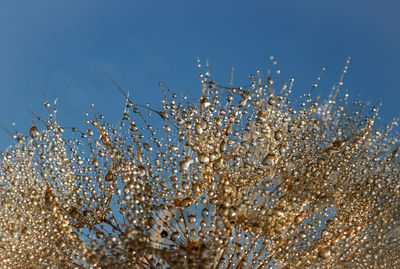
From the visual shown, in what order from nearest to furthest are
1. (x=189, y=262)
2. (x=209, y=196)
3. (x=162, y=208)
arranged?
(x=189, y=262) < (x=209, y=196) < (x=162, y=208)

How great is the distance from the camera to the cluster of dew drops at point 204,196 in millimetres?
1513

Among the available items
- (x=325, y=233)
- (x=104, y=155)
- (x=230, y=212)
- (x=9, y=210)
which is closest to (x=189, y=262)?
(x=230, y=212)

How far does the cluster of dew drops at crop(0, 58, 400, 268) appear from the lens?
59.6 inches

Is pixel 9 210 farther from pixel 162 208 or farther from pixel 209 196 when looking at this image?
pixel 209 196

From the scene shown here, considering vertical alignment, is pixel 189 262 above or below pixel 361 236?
below

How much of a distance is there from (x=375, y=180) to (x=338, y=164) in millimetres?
241

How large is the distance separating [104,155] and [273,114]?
760mm

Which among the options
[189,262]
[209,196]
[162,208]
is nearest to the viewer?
[189,262]

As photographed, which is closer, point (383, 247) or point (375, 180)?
point (383, 247)

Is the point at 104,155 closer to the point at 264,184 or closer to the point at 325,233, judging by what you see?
the point at 264,184

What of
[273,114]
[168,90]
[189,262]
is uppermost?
[168,90]

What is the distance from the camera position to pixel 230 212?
1.38 metres

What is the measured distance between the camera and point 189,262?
1345mm

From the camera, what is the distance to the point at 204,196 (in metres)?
1.64
